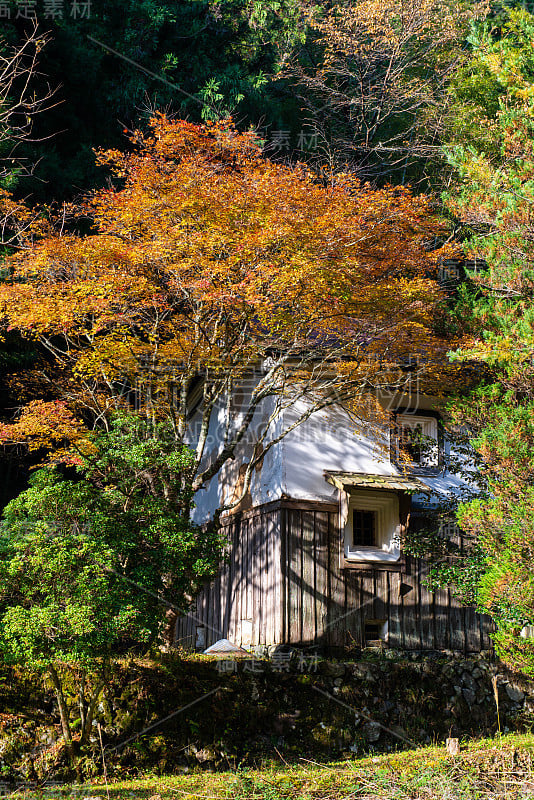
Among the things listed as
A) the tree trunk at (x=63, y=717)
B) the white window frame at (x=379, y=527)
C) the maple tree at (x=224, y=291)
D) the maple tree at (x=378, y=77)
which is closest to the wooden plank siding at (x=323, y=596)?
the white window frame at (x=379, y=527)

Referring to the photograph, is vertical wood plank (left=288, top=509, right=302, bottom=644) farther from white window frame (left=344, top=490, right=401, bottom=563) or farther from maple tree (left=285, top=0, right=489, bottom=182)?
maple tree (left=285, top=0, right=489, bottom=182)

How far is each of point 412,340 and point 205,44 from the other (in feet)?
47.2

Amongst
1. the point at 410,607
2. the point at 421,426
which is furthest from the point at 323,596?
the point at 421,426

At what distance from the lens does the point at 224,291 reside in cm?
1273

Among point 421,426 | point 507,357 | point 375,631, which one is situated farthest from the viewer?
point 421,426

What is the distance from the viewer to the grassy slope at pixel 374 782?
786 centimetres

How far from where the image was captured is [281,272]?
12.5 meters

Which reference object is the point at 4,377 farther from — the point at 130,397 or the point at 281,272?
the point at 281,272

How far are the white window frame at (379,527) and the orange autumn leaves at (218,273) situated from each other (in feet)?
9.95

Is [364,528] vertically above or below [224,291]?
below

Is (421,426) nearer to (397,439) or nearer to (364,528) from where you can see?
(397,439)

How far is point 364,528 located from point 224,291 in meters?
6.43

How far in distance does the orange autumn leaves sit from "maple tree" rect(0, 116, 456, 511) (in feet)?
0.12

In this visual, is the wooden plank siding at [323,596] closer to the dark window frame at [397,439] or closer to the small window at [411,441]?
the dark window frame at [397,439]
